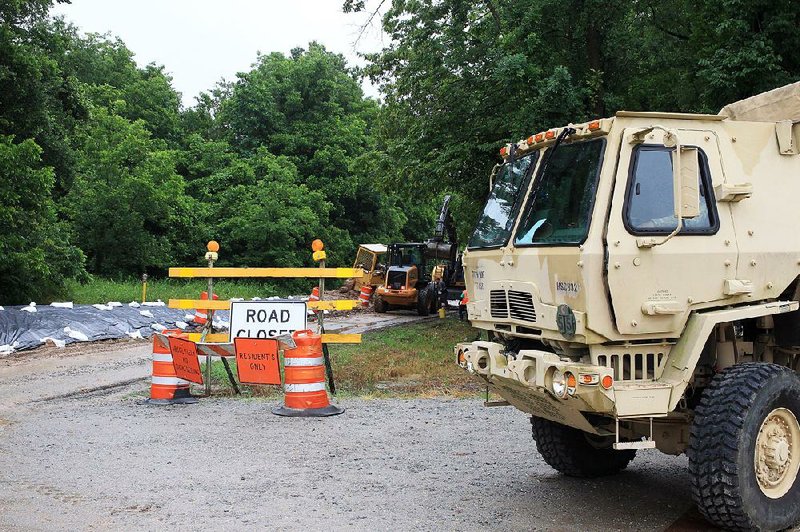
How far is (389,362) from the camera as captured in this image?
16.5 m

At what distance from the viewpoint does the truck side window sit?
604 cm

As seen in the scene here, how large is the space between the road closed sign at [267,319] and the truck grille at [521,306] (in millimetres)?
5350

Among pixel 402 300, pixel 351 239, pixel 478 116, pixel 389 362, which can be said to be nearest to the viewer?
pixel 389 362

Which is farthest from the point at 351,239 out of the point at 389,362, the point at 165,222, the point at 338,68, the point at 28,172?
the point at 389,362

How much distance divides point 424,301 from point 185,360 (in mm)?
20976

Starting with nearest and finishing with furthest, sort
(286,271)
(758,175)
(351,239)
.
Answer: (758,175)
(286,271)
(351,239)

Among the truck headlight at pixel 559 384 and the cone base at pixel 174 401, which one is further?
the cone base at pixel 174 401

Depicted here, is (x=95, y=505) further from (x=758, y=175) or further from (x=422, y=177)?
(x=422, y=177)

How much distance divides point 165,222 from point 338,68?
27228 millimetres

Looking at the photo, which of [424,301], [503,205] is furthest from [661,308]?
[424,301]

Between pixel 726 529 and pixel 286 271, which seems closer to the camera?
pixel 726 529

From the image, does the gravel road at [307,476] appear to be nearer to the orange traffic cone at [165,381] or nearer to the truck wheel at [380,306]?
the orange traffic cone at [165,381]

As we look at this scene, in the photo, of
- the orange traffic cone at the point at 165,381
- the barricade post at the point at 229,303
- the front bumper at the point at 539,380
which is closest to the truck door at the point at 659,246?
the front bumper at the point at 539,380

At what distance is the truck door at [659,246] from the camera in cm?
591
